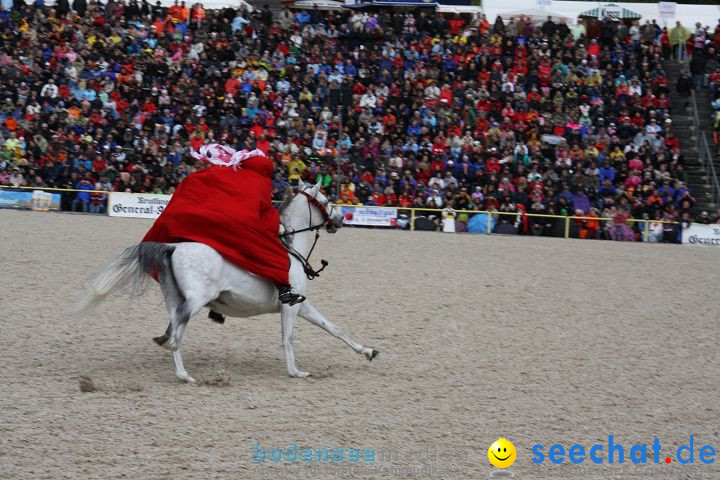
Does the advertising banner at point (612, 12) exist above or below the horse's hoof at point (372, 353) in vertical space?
above

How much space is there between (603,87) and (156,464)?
1035 inches

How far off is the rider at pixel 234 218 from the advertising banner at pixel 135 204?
16.3 metres

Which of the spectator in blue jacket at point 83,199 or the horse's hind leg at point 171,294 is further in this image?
the spectator in blue jacket at point 83,199

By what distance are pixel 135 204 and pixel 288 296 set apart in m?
17.2

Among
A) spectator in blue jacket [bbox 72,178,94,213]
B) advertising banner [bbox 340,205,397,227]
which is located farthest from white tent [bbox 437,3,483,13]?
spectator in blue jacket [bbox 72,178,94,213]

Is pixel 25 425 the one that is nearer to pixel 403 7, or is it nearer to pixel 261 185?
pixel 261 185

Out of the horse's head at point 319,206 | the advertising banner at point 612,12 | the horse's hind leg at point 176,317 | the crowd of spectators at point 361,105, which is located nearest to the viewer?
the horse's hind leg at point 176,317

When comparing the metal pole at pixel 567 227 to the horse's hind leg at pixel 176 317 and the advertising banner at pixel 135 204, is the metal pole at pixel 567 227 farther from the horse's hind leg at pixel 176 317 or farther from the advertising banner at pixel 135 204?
the horse's hind leg at pixel 176 317

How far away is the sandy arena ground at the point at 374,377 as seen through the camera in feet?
19.0

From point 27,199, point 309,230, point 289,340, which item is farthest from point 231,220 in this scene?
point 27,199

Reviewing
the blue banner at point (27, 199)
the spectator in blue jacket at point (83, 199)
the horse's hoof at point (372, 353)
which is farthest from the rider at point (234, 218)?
the blue banner at point (27, 199)

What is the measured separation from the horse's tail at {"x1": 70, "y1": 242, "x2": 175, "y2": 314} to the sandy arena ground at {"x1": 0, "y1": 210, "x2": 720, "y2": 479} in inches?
27.9

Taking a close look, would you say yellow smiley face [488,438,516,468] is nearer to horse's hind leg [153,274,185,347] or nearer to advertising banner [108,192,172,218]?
horse's hind leg [153,274,185,347]

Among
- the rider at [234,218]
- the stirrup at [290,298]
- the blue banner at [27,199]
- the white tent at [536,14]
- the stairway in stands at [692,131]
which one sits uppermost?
the white tent at [536,14]
